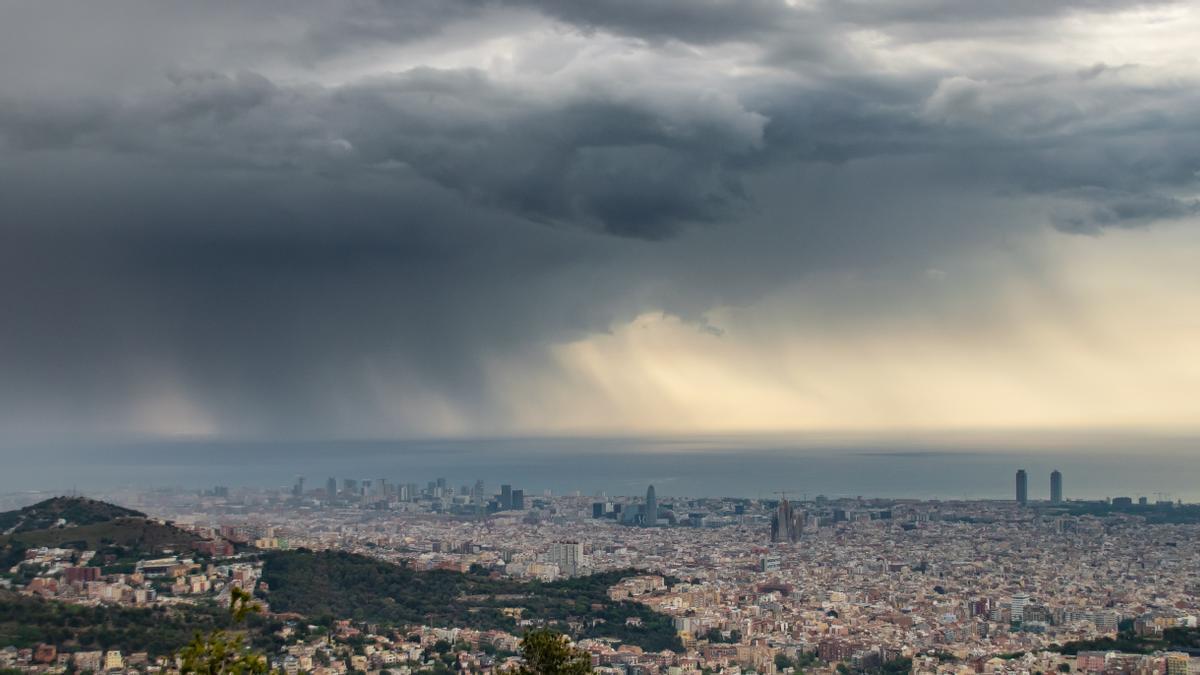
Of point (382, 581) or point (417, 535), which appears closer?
point (382, 581)

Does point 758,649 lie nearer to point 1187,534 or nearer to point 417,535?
point 417,535

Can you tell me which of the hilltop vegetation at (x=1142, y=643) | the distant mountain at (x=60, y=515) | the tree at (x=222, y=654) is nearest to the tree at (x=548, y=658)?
the tree at (x=222, y=654)

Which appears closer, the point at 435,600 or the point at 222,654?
the point at 222,654

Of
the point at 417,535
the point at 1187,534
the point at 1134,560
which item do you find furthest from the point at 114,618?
the point at 1187,534

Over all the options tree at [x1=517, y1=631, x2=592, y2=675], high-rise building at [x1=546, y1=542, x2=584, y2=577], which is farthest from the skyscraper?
tree at [x1=517, y1=631, x2=592, y2=675]


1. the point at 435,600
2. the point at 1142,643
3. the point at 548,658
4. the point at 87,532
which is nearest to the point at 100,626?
the point at 87,532

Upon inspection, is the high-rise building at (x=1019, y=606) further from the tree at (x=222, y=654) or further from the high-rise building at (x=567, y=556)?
the tree at (x=222, y=654)

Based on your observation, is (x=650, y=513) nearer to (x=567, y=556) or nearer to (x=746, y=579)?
(x=567, y=556)
